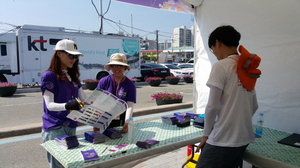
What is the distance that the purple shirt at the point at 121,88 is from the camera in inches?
102

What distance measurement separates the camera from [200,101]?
13.2 feet

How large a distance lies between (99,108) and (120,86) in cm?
59

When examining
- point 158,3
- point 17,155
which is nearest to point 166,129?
point 158,3

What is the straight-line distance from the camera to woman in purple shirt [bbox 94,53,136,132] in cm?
256

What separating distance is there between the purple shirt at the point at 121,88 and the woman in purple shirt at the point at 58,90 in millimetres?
452

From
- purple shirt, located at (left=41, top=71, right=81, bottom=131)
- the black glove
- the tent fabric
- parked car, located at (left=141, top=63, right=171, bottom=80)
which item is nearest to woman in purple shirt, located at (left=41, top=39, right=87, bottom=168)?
purple shirt, located at (left=41, top=71, right=81, bottom=131)

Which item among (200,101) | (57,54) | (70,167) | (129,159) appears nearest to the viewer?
(70,167)

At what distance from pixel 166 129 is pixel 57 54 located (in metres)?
1.44

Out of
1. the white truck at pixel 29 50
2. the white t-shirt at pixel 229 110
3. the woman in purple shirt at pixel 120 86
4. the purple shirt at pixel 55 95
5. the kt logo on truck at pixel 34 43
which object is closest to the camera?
the white t-shirt at pixel 229 110

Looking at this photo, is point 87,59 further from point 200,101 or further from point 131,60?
point 200,101

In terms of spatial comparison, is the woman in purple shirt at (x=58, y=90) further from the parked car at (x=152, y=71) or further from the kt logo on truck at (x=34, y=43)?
the parked car at (x=152, y=71)

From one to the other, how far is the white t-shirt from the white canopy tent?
58.2 inches

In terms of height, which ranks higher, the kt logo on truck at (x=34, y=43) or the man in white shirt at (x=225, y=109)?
the kt logo on truck at (x=34, y=43)

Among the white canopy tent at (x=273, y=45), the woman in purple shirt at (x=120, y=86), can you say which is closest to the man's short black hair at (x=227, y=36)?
the woman in purple shirt at (x=120, y=86)
